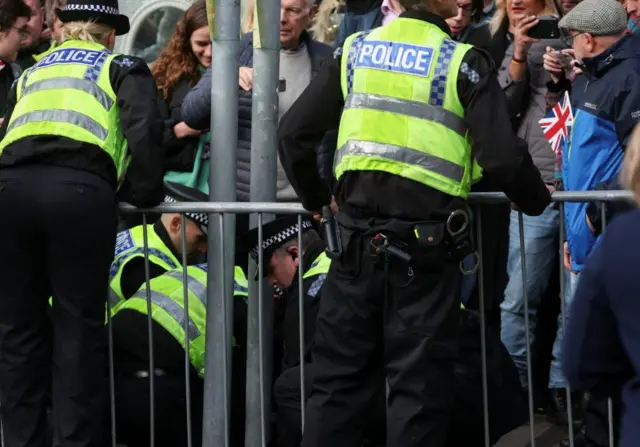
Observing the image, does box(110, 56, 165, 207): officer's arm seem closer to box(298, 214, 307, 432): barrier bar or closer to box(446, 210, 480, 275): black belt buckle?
box(298, 214, 307, 432): barrier bar

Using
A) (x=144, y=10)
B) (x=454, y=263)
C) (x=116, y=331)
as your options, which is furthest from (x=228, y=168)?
(x=144, y=10)

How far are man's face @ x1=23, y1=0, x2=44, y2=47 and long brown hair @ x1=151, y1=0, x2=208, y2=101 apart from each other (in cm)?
77

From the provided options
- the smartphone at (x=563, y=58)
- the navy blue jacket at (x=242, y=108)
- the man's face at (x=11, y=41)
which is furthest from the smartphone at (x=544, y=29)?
the man's face at (x=11, y=41)

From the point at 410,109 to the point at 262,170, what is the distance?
1.05 m

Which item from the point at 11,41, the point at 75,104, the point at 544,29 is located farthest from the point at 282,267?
the point at 11,41

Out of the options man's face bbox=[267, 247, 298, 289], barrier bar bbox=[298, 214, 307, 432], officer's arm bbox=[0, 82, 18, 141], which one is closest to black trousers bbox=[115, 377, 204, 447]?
man's face bbox=[267, 247, 298, 289]

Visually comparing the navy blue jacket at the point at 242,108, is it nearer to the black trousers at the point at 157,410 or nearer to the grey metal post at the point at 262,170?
the grey metal post at the point at 262,170

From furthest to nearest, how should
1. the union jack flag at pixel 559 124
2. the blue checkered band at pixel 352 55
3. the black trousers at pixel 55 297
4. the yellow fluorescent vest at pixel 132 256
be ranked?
the yellow fluorescent vest at pixel 132 256, the union jack flag at pixel 559 124, the black trousers at pixel 55 297, the blue checkered band at pixel 352 55

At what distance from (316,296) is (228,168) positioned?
24.8 inches

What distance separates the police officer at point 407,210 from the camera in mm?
4691

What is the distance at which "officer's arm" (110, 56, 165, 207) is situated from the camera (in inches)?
209

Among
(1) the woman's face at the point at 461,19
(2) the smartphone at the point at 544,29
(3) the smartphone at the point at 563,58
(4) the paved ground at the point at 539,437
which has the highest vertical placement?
(1) the woman's face at the point at 461,19

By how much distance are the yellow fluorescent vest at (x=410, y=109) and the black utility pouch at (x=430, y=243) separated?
14 cm

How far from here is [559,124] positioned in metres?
6.04
